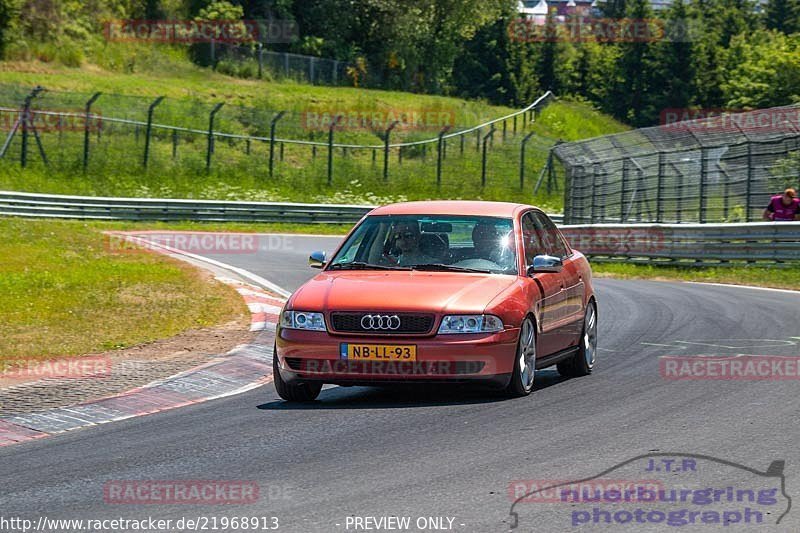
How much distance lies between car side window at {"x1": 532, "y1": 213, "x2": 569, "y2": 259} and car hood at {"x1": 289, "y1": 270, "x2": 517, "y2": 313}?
129 centimetres

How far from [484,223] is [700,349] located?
327 centimetres

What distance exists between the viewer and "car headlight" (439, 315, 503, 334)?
362 inches

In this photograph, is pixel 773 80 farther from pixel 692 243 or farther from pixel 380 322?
pixel 380 322

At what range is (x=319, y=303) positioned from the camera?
945 cm

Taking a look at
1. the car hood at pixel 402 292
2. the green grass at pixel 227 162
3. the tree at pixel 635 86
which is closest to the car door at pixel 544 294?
the car hood at pixel 402 292

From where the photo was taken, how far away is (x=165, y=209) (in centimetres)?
3709

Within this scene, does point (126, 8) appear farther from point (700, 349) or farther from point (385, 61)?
point (700, 349)

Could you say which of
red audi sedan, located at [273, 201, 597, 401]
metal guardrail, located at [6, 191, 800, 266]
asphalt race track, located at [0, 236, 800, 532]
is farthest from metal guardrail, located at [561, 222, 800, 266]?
red audi sedan, located at [273, 201, 597, 401]

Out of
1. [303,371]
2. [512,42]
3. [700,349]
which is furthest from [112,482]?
[512,42]

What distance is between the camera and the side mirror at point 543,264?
1013 centimetres

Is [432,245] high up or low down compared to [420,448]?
up

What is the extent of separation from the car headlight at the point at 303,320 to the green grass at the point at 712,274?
14.6m

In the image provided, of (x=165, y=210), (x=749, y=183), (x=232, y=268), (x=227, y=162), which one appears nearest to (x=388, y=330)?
(x=232, y=268)

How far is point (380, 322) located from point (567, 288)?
7.68ft
